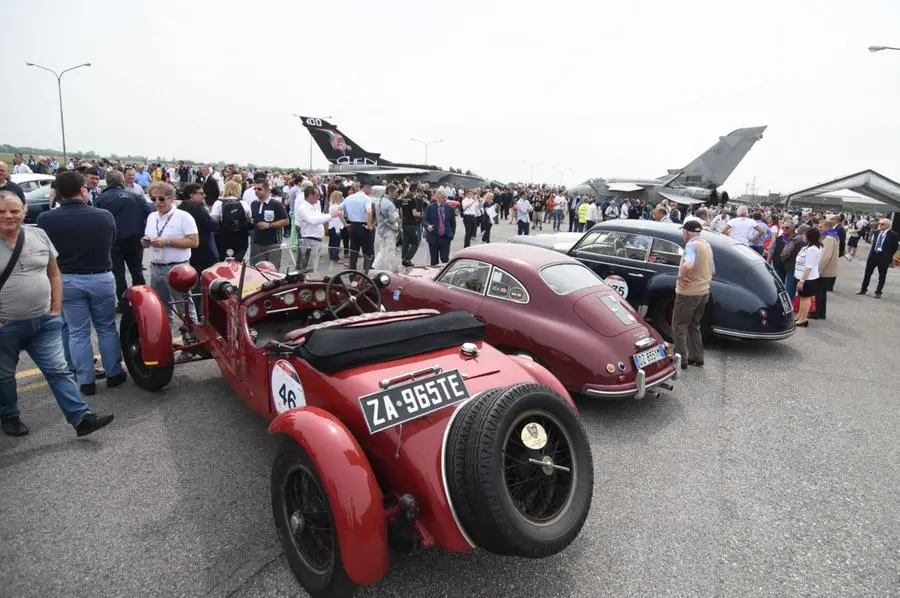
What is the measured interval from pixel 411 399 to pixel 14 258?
3003mm

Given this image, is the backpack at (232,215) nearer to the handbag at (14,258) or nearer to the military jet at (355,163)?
the handbag at (14,258)

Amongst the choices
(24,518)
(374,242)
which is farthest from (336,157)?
(24,518)

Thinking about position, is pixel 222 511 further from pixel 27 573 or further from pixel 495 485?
pixel 495 485

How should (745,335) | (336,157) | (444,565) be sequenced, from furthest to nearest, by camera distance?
1. (336,157)
2. (745,335)
3. (444,565)

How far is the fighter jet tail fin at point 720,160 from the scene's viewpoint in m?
31.1

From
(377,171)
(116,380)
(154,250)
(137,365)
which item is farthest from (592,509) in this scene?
(377,171)

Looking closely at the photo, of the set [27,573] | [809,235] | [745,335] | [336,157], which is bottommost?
[27,573]

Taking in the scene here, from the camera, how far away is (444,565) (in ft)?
8.73

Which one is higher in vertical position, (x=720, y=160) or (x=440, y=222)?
(x=720, y=160)

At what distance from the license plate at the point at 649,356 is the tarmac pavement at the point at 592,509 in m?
0.50

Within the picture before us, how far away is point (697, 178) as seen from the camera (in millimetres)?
32812

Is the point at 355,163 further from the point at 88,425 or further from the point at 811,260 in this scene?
the point at 88,425

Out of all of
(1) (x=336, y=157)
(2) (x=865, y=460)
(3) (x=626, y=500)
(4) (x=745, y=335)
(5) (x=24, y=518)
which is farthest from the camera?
(1) (x=336, y=157)

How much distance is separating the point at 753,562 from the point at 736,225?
33.7ft
